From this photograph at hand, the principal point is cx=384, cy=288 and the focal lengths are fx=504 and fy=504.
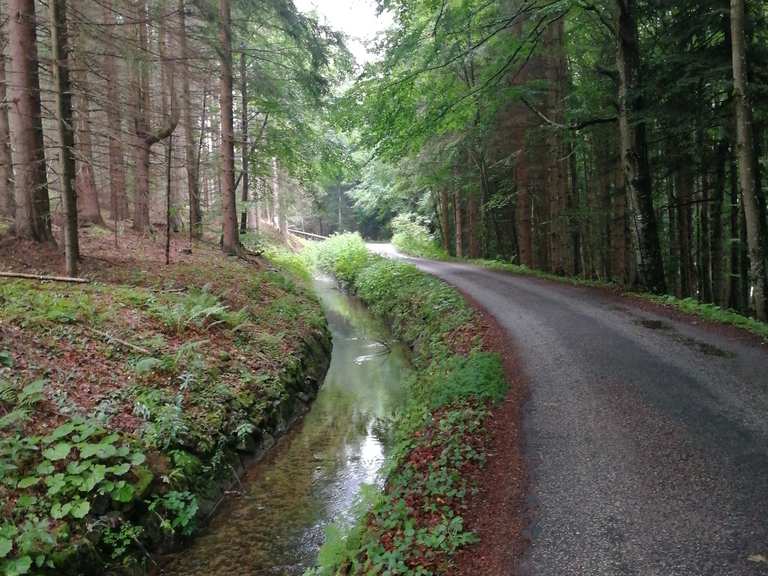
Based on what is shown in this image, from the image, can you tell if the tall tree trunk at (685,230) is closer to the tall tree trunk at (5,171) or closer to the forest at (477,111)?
the forest at (477,111)

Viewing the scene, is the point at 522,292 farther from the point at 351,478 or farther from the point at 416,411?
the point at 351,478

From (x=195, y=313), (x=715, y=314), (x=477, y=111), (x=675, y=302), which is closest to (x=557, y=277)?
(x=675, y=302)

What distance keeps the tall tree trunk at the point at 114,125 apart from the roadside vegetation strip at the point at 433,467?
663 centimetres

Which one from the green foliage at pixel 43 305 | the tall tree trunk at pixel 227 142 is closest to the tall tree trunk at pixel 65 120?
the green foliage at pixel 43 305

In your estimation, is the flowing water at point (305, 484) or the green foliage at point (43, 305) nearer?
the flowing water at point (305, 484)

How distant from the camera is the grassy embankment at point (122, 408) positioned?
463 centimetres

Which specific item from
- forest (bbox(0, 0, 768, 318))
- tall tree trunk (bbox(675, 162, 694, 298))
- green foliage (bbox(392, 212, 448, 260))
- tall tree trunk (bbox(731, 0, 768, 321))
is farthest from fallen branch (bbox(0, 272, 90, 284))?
green foliage (bbox(392, 212, 448, 260))

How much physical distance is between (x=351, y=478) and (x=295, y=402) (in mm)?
2597

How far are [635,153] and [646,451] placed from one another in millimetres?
8931

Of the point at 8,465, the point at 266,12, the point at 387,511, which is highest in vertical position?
the point at 266,12

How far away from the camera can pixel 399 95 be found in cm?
A: 1198

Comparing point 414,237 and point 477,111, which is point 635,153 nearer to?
point 477,111

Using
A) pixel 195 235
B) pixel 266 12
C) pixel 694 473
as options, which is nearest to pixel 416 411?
pixel 694 473

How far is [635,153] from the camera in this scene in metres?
11.8
